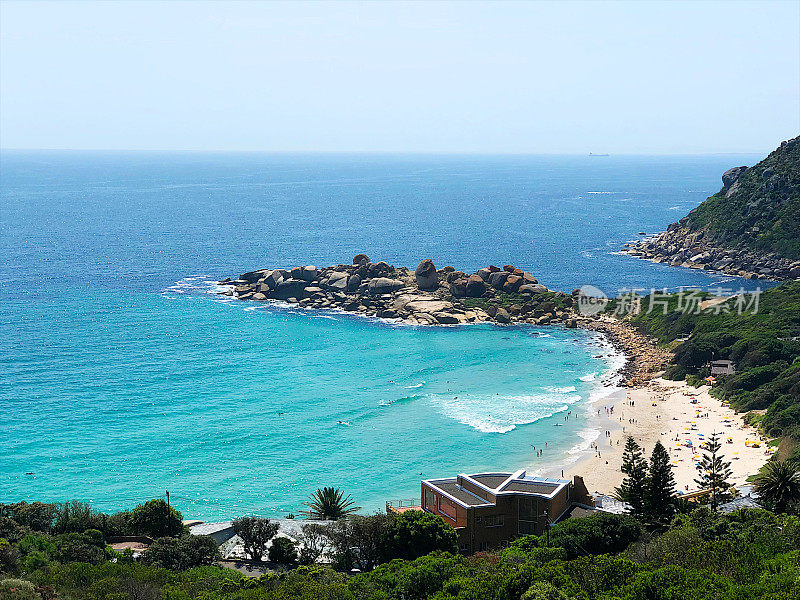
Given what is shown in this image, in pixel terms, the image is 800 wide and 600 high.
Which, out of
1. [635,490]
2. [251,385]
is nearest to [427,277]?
[251,385]

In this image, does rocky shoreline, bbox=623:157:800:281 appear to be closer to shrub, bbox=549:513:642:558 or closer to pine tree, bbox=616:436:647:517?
pine tree, bbox=616:436:647:517

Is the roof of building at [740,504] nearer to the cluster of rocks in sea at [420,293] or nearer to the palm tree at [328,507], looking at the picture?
the palm tree at [328,507]

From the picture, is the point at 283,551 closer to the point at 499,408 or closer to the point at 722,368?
the point at 499,408

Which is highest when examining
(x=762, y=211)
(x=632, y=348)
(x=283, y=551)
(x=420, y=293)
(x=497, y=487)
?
(x=762, y=211)

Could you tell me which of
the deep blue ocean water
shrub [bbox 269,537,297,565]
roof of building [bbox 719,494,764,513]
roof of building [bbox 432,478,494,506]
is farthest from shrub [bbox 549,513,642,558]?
the deep blue ocean water

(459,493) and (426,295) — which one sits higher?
(426,295)

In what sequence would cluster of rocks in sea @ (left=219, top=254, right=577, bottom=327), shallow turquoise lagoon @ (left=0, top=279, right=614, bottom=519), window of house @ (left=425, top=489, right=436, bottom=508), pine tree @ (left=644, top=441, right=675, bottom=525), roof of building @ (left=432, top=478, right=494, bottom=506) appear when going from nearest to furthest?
pine tree @ (left=644, top=441, right=675, bottom=525) → roof of building @ (left=432, top=478, right=494, bottom=506) → window of house @ (left=425, top=489, right=436, bottom=508) → shallow turquoise lagoon @ (left=0, top=279, right=614, bottom=519) → cluster of rocks in sea @ (left=219, top=254, right=577, bottom=327)
